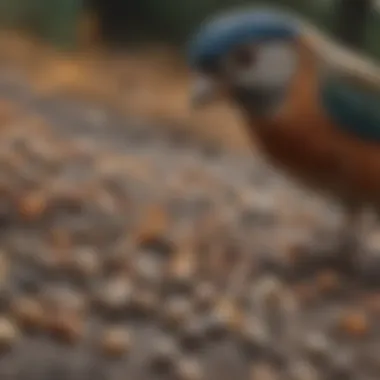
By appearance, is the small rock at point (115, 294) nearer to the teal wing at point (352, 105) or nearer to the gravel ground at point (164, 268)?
the gravel ground at point (164, 268)

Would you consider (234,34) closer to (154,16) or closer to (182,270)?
(182,270)

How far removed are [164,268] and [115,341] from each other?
0.62 ft

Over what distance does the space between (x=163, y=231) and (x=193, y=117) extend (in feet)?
1.35

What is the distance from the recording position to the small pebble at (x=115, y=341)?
4.29 ft

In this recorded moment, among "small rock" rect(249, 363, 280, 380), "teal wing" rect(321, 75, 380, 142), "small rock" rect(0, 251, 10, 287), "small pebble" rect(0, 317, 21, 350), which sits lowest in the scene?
"small pebble" rect(0, 317, 21, 350)

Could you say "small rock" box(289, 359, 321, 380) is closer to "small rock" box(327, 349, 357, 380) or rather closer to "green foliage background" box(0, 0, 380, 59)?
"small rock" box(327, 349, 357, 380)

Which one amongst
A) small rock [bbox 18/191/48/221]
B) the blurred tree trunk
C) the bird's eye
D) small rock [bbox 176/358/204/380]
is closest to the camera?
small rock [bbox 176/358/204/380]

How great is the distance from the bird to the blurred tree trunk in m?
0.25

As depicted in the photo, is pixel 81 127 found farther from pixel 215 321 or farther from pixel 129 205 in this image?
pixel 215 321

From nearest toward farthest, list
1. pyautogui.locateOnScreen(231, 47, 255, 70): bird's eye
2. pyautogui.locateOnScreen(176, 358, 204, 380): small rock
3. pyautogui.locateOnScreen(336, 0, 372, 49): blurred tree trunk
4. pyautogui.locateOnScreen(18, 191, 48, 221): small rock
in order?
pyautogui.locateOnScreen(176, 358, 204, 380): small rock → pyautogui.locateOnScreen(231, 47, 255, 70): bird's eye → pyautogui.locateOnScreen(18, 191, 48, 221): small rock → pyautogui.locateOnScreen(336, 0, 372, 49): blurred tree trunk

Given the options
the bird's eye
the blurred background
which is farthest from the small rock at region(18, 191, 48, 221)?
the bird's eye

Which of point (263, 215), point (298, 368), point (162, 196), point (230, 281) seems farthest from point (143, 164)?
point (298, 368)

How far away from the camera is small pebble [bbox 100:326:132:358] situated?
51.5 inches

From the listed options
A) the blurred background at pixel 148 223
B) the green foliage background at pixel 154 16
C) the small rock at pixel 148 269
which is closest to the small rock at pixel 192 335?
the blurred background at pixel 148 223
